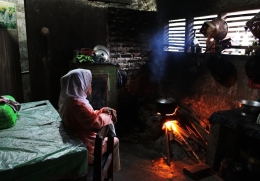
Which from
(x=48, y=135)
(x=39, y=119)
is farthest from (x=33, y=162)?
(x=39, y=119)

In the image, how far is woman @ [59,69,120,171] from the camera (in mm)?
2662

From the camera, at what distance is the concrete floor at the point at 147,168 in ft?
13.5

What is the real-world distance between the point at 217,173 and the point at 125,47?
13.8 feet

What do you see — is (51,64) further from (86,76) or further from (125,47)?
(86,76)

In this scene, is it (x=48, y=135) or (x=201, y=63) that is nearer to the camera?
(x=48, y=135)

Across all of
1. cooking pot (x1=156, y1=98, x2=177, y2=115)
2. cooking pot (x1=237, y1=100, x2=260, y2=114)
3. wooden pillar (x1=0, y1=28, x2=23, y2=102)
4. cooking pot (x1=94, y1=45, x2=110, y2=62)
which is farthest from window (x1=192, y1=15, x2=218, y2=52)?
wooden pillar (x1=0, y1=28, x2=23, y2=102)

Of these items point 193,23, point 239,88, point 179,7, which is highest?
point 179,7

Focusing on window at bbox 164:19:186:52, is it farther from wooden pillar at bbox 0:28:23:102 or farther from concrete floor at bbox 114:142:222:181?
wooden pillar at bbox 0:28:23:102

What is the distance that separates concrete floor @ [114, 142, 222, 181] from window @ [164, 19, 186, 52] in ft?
10.3

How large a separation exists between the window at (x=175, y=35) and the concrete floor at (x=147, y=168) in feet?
10.3

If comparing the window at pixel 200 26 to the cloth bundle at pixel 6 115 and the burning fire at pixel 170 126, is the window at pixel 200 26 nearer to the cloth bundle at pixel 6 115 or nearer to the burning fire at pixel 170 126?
the burning fire at pixel 170 126

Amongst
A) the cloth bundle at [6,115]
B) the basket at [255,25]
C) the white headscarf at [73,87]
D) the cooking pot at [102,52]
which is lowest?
the cloth bundle at [6,115]

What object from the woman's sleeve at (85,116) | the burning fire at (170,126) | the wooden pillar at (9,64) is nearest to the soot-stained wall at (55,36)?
the wooden pillar at (9,64)

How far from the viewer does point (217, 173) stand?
4137 mm
